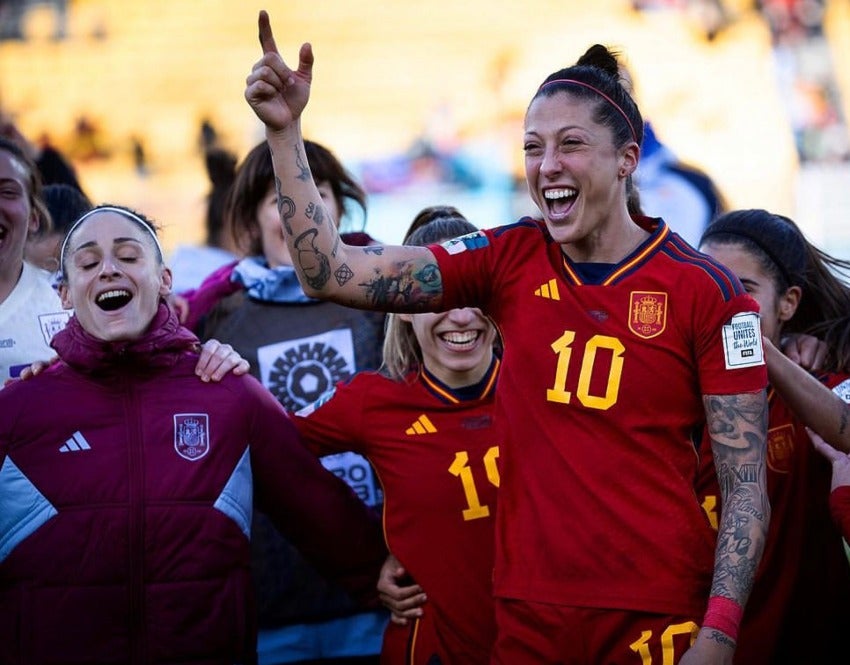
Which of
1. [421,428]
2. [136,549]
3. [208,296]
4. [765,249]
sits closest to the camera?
[136,549]

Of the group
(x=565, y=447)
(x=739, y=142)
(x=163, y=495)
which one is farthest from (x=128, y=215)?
(x=739, y=142)

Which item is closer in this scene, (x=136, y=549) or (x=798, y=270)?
(x=136, y=549)

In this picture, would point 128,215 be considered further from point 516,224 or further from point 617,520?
point 617,520

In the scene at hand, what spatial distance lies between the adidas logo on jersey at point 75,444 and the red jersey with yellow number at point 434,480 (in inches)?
25.5

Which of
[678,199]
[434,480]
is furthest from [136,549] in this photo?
[678,199]

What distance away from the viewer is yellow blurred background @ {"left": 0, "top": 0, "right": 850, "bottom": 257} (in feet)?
48.1

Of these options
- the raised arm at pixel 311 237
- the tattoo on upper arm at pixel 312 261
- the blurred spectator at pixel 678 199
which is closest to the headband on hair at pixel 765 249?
the raised arm at pixel 311 237

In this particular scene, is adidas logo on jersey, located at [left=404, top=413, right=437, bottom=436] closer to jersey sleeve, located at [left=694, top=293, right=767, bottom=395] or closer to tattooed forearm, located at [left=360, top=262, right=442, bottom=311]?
tattooed forearm, located at [left=360, top=262, right=442, bottom=311]

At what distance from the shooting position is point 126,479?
11.0ft

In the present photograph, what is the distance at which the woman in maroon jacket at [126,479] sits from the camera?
3275mm

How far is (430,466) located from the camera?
144 inches

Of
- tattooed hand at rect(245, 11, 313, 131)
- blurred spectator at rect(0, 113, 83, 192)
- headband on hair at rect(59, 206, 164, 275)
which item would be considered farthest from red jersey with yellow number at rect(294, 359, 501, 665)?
blurred spectator at rect(0, 113, 83, 192)

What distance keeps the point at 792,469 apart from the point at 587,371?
44.0 inches

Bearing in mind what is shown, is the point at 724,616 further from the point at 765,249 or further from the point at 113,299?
the point at 113,299
